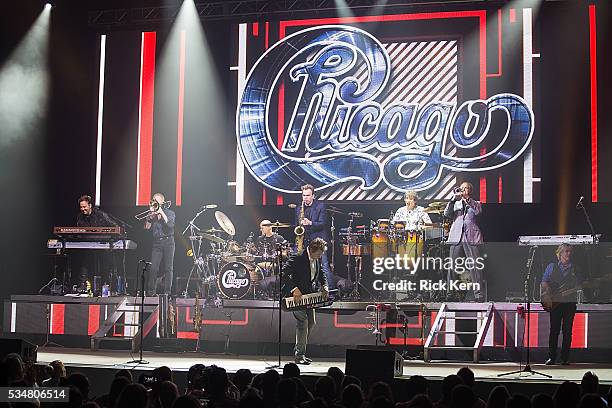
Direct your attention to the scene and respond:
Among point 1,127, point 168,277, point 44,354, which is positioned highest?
point 1,127

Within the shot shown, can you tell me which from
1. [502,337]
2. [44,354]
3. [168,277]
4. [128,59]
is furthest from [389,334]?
[128,59]

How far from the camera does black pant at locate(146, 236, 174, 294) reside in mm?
15953

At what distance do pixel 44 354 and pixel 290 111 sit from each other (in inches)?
232

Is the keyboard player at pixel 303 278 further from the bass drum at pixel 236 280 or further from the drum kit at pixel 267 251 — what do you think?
the bass drum at pixel 236 280

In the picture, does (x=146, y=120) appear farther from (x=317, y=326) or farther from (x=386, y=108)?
(x=317, y=326)

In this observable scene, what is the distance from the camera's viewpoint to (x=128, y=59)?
16.8 m

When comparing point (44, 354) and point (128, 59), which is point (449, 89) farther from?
point (44, 354)

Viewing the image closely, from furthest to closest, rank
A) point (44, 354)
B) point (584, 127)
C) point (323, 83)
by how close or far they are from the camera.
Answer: point (323, 83)
point (584, 127)
point (44, 354)

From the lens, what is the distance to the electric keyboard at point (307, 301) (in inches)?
476

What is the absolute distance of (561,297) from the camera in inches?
531


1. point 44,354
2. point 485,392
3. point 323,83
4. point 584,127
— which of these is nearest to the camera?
point 485,392

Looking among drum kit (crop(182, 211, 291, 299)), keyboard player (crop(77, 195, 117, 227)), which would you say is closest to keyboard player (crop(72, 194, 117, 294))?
keyboard player (crop(77, 195, 117, 227))

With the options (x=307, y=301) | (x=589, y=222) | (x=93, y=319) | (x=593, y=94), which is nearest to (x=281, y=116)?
(x=93, y=319)

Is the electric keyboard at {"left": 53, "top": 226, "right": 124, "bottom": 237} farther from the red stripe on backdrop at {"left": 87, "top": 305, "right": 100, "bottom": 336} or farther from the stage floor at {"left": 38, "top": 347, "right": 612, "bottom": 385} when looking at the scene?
the stage floor at {"left": 38, "top": 347, "right": 612, "bottom": 385}
